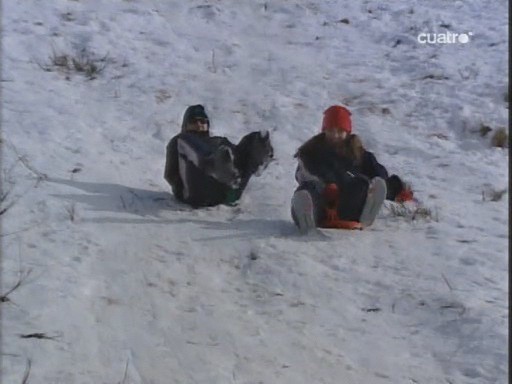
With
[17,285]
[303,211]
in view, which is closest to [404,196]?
[303,211]

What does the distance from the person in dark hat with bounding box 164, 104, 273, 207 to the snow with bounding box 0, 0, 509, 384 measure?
4.8 inches

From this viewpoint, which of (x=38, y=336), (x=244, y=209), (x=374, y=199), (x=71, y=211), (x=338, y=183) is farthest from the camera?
(x=244, y=209)

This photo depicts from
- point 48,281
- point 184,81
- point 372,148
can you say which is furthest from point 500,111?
point 48,281

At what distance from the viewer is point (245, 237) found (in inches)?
231

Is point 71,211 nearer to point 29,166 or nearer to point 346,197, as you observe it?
point 29,166

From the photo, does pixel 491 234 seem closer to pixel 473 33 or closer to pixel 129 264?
pixel 129 264

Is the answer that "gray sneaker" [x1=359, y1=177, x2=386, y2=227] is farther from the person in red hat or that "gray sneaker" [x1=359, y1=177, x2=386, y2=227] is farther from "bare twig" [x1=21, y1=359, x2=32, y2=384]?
"bare twig" [x1=21, y1=359, x2=32, y2=384]

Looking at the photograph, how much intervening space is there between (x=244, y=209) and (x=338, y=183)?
65 cm

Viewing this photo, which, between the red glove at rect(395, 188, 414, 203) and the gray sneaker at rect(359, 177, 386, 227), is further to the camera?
the red glove at rect(395, 188, 414, 203)

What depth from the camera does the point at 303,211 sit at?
19.3ft

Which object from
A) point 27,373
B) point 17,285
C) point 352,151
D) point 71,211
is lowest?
point 27,373

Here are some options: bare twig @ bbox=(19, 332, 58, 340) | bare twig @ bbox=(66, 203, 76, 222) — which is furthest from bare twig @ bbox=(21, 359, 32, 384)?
bare twig @ bbox=(66, 203, 76, 222)

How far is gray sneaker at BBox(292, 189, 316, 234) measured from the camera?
5.86 meters

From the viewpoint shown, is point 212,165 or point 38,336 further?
point 212,165
